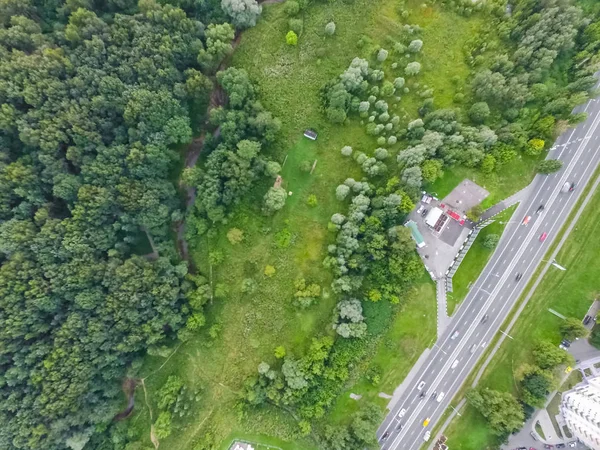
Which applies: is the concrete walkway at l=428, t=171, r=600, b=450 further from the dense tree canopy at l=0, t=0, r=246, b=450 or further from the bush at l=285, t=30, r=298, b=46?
the bush at l=285, t=30, r=298, b=46

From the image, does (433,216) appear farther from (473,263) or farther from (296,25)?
(296,25)

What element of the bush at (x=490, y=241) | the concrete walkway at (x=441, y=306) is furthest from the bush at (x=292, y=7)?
the concrete walkway at (x=441, y=306)

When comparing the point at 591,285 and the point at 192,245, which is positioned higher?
the point at 591,285

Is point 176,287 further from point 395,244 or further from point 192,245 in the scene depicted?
point 395,244

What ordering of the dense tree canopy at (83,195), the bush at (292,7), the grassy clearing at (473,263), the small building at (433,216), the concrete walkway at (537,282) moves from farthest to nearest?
the bush at (292,7)
the grassy clearing at (473,263)
the concrete walkway at (537,282)
the small building at (433,216)
the dense tree canopy at (83,195)

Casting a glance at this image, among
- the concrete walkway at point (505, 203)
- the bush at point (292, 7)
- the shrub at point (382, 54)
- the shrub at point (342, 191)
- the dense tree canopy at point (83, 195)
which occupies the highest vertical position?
the shrub at point (382, 54)

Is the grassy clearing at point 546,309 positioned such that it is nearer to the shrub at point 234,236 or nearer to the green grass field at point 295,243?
the green grass field at point 295,243

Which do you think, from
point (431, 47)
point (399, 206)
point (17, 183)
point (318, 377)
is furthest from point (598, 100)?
point (17, 183)
